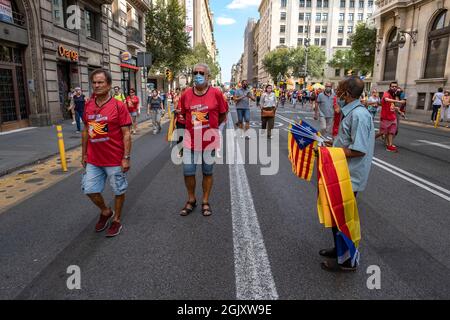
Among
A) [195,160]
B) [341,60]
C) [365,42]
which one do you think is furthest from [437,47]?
[341,60]

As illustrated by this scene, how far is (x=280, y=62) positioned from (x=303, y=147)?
79264 millimetres

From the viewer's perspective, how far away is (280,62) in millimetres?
78312

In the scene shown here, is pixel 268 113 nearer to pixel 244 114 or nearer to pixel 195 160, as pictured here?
pixel 244 114

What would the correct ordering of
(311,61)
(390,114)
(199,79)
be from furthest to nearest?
(311,61) < (390,114) < (199,79)

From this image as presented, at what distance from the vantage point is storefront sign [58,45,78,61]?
52.6ft

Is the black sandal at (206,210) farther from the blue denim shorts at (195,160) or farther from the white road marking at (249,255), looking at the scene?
the blue denim shorts at (195,160)

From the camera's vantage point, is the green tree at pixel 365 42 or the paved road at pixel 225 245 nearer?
the paved road at pixel 225 245

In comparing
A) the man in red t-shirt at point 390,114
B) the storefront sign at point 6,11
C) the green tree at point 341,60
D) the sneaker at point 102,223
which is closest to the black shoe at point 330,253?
the sneaker at point 102,223

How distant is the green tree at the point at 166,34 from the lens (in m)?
31.5

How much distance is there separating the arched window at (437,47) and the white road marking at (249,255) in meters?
26.0

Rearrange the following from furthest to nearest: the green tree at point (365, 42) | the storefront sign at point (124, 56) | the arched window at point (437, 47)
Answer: the green tree at point (365, 42), the arched window at point (437, 47), the storefront sign at point (124, 56)
